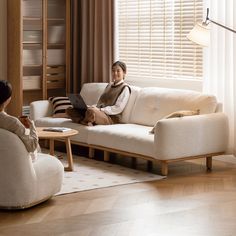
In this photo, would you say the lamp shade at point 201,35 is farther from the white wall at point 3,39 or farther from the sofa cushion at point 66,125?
the white wall at point 3,39

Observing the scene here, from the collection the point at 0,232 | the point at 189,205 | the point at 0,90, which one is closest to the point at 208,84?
the point at 189,205

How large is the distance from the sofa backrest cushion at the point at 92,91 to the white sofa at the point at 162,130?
0.60 meters

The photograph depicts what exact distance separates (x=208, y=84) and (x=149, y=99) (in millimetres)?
679

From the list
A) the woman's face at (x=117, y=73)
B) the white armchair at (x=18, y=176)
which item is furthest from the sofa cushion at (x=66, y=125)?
the white armchair at (x=18, y=176)

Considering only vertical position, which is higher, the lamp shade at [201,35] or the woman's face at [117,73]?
the lamp shade at [201,35]

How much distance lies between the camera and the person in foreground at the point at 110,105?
7695 mm

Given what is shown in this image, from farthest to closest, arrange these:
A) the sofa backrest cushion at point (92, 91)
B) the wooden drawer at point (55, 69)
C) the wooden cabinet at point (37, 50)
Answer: the wooden drawer at point (55, 69) < the wooden cabinet at point (37, 50) < the sofa backrest cushion at point (92, 91)

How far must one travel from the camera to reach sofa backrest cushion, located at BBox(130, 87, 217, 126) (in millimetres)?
7137

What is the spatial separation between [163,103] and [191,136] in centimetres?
83

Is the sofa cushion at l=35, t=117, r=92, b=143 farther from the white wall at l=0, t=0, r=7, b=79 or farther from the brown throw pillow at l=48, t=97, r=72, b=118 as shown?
the white wall at l=0, t=0, r=7, b=79

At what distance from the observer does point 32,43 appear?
8906mm

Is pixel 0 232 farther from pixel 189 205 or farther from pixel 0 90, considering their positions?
pixel 189 205

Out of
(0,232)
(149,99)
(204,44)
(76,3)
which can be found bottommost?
(0,232)

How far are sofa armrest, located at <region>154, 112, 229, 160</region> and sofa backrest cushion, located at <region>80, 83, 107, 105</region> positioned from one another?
194 centimetres
